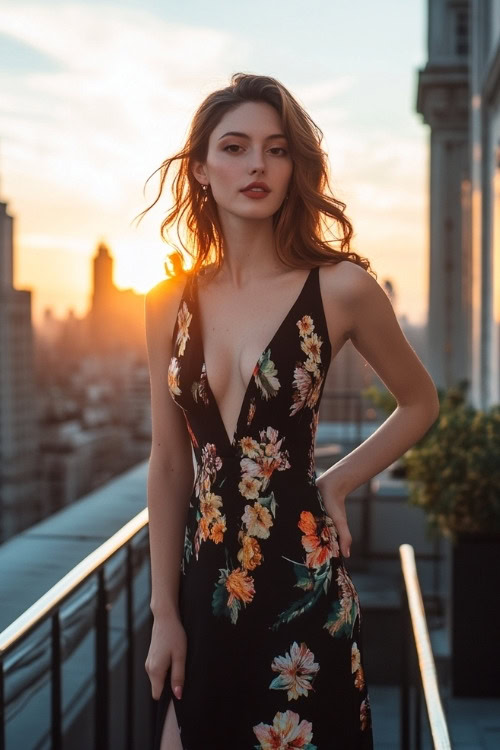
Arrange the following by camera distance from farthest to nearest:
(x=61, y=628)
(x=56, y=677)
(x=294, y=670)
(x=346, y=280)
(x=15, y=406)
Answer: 1. (x=15, y=406)
2. (x=61, y=628)
3. (x=56, y=677)
4. (x=346, y=280)
5. (x=294, y=670)

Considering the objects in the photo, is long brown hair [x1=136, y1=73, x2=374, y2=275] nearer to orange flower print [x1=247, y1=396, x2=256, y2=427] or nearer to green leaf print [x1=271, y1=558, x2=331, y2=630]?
orange flower print [x1=247, y1=396, x2=256, y2=427]

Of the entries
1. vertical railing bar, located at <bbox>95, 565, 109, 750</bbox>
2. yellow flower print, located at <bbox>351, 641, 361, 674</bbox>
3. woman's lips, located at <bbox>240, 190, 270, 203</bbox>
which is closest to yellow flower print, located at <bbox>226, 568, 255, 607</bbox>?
yellow flower print, located at <bbox>351, 641, 361, 674</bbox>

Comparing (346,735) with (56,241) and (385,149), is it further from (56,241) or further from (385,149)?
(56,241)

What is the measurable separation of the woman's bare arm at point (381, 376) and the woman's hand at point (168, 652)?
33 centimetres

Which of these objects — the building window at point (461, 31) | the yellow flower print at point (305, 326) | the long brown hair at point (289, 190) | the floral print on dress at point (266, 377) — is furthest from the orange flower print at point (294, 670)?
the building window at point (461, 31)

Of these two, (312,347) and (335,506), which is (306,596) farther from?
(312,347)

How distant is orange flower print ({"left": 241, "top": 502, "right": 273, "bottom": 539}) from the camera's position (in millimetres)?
1716

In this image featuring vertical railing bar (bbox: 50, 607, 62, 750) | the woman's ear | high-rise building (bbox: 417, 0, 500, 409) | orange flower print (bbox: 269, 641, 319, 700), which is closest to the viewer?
orange flower print (bbox: 269, 641, 319, 700)

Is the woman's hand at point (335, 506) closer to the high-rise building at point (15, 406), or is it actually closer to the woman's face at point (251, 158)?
the woman's face at point (251, 158)

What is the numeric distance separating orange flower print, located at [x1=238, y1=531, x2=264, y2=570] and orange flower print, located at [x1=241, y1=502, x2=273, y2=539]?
13mm

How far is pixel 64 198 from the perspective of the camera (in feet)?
284

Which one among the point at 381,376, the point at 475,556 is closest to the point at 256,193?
the point at 381,376

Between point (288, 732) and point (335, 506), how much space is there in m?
0.39

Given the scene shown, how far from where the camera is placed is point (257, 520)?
1.72m
